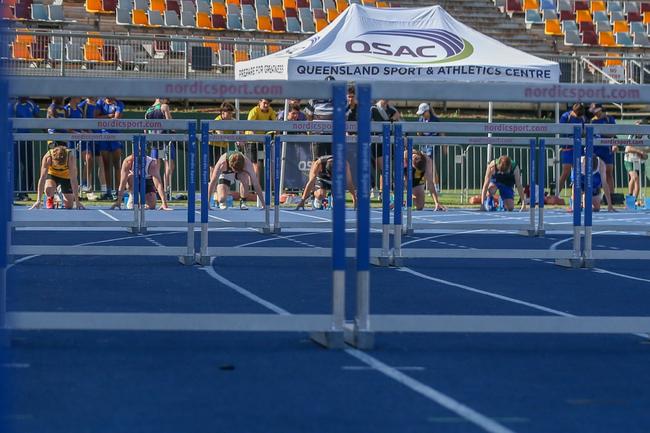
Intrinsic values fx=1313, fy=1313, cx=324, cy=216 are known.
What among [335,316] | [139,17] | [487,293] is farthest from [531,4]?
[335,316]

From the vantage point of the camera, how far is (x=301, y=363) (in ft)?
16.6

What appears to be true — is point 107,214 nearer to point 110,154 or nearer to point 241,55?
point 110,154

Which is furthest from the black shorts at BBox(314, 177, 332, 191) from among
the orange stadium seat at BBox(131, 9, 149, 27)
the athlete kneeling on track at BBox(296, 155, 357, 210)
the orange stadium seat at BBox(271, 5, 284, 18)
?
the orange stadium seat at BBox(271, 5, 284, 18)

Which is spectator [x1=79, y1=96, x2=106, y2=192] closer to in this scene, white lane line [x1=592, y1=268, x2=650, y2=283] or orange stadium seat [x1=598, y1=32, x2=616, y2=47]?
white lane line [x1=592, y1=268, x2=650, y2=283]

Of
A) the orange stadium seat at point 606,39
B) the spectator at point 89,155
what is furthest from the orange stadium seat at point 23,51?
the orange stadium seat at point 606,39

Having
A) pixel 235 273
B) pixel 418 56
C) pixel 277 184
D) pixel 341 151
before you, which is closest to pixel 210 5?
pixel 418 56

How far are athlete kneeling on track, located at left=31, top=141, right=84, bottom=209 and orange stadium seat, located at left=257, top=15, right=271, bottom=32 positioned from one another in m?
15.4

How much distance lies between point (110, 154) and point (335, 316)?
590 inches

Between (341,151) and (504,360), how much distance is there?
3.63 feet

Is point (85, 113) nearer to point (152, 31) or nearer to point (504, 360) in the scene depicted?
point (152, 31)

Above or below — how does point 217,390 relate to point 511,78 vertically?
below

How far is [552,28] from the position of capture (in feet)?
120

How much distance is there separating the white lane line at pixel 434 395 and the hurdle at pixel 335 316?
266 mm

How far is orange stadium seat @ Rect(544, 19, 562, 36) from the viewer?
36.6 meters
